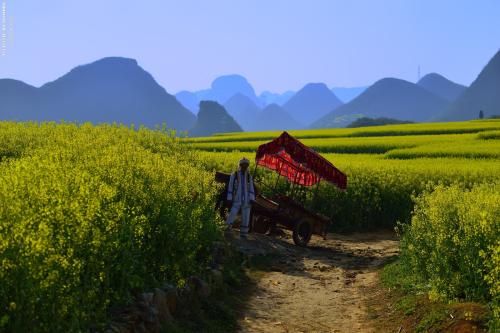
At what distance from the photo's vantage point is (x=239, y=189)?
1549 centimetres

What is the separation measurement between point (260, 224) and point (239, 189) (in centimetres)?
265

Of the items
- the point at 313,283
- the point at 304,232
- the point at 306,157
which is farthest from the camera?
the point at 304,232

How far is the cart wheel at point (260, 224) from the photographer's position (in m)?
17.6

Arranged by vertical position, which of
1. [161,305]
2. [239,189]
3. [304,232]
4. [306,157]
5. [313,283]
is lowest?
[313,283]

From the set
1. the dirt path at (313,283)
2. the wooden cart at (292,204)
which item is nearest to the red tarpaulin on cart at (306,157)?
the wooden cart at (292,204)

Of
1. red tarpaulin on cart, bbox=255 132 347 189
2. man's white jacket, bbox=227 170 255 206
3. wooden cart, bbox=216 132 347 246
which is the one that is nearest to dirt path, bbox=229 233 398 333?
wooden cart, bbox=216 132 347 246

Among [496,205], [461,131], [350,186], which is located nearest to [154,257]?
[496,205]

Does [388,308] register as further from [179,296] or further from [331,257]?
[331,257]

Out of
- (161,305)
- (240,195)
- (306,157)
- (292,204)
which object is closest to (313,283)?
(240,195)

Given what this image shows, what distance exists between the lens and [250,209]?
15820mm

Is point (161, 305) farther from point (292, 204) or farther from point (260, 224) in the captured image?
point (260, 224)

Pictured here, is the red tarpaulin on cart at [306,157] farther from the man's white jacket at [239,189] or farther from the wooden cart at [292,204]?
the man's white jacket at [239,189]

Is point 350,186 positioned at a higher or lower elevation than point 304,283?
higher

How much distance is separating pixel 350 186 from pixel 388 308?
10.9 m
